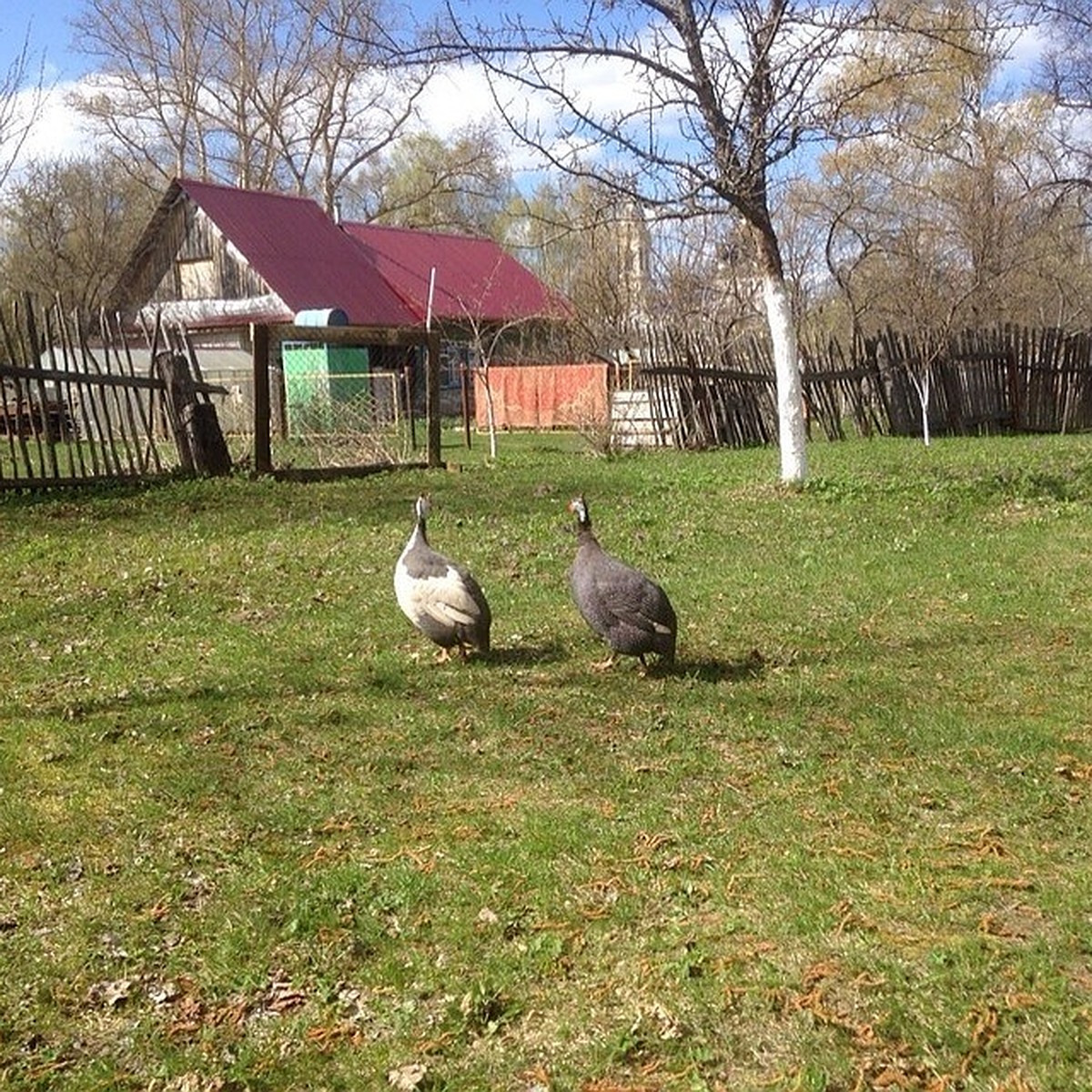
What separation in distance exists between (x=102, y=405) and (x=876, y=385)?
15.2 metres

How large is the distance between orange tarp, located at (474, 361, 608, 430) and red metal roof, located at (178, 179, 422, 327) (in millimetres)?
4106

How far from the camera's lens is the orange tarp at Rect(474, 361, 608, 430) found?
31359 millimetres

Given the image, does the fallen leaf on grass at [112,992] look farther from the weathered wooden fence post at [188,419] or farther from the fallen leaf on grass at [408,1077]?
the weathered wooden fence post at [188,419]

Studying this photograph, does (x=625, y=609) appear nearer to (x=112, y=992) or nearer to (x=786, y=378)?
(x=112, y=992)

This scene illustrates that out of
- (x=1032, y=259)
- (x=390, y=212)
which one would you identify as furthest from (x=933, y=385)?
(x=390, y=212)

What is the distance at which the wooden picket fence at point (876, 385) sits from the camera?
22.2 metres

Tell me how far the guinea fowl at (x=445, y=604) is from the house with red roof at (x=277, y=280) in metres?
24.7

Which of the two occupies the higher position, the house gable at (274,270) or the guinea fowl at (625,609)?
the house gable at (274,270)

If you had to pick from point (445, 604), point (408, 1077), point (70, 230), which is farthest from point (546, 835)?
point (70, 230)

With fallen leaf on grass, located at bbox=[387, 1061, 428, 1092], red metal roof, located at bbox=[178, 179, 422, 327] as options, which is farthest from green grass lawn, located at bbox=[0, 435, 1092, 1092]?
red metal roof, located at bbox=[178, 179, 422, 327]

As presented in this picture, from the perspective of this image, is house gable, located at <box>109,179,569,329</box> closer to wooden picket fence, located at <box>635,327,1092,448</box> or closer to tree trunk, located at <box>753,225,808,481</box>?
wooden picket fence, located at <box>635,327,1092,448</box>

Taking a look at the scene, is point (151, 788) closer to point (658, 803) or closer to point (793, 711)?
point (658, 803)

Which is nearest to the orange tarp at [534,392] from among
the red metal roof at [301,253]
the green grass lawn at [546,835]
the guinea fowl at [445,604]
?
the red metal roof at [301,253]

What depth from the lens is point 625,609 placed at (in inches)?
271
